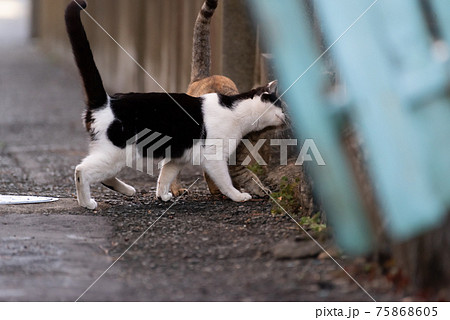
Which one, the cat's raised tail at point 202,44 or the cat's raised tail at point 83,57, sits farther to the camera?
the cat's raised tail at point 202,44

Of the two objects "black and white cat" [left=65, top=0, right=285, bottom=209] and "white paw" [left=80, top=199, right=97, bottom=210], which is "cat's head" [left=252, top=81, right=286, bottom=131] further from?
"white paw" [left=80, top=199, right=97, bottom=210]

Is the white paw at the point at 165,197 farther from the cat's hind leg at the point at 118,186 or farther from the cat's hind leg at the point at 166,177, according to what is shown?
the cat's hind leg at the point at 118,186

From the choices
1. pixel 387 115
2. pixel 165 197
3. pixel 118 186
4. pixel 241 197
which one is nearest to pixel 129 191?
pixel 118 186

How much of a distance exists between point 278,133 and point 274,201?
39.0 inches

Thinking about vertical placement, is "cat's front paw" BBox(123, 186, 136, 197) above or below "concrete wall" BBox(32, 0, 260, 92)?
below

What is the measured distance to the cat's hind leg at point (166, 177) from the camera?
6215mm

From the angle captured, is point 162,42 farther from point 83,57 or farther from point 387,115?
point 387,115

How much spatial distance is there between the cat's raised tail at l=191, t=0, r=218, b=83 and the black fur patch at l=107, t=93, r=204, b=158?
0.88m

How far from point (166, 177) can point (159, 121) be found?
0.60 metres

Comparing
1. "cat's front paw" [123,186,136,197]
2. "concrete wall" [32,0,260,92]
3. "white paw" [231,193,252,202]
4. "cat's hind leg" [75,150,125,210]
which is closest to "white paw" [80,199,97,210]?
"cat's hind leg" [75,150,125,210]

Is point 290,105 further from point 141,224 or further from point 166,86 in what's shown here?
point 166,86

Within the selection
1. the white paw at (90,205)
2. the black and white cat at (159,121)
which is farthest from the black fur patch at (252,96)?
the white paw at (90,205)

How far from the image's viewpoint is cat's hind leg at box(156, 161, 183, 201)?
621 cm
